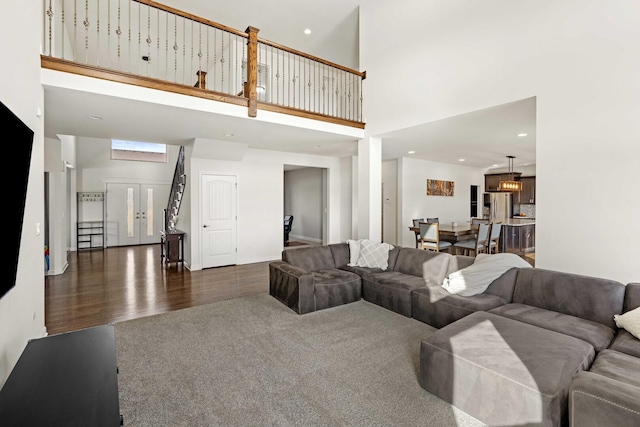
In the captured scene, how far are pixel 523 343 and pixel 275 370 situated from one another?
6.15ft

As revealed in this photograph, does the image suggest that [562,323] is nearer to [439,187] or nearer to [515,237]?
Result: [515,237]

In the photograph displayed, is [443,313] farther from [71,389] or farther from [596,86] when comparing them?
[71,389]

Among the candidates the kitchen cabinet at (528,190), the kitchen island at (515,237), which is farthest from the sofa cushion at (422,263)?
the kitchen cabinet at (528,190)

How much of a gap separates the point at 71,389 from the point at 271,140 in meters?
4.99

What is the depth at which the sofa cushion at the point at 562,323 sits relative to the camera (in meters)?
2.34

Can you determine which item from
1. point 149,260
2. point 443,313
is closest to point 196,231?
point 149,260

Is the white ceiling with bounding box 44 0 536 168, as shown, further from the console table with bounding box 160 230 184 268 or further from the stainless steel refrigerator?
the stainless steel refrigerator

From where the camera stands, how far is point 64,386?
4.86 feet

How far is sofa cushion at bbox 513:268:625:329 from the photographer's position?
2.63 metres

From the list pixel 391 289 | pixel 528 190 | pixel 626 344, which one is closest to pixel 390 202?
pixel 391 289

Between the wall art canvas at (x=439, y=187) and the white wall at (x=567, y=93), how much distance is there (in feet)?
15.6

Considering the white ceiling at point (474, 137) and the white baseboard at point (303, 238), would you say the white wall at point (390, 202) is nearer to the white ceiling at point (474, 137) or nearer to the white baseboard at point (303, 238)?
the white ceiling at point (474, 137)

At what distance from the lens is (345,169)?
27.2 ft

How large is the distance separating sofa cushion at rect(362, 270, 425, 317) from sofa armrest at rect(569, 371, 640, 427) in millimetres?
2210
